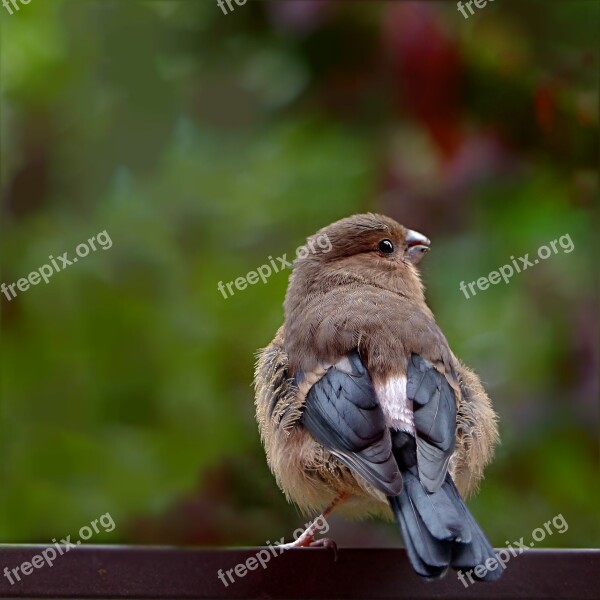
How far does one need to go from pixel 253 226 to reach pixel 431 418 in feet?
6.63

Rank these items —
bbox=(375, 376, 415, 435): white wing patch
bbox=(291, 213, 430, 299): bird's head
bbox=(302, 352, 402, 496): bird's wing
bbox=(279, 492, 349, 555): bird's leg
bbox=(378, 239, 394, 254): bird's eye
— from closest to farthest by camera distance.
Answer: bbox=(302, 352, 402, 496): bird's wing, bbox=(375, 376, 415, 435): white wing patch, bbox=(279, 492, 349, 555): bird's leg, bbox=(291, 213, 430, 299): bird's head, bbox=(378, 239, 394, 254): bird's eye

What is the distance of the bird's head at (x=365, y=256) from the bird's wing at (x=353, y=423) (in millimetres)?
766

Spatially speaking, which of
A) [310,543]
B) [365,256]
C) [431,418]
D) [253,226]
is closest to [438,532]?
[431,418]

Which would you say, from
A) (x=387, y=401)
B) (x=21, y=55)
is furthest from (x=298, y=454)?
(x=21, y=55)

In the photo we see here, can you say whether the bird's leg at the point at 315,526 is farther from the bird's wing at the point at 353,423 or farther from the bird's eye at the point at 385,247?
the bird's eye at the point at 385,247

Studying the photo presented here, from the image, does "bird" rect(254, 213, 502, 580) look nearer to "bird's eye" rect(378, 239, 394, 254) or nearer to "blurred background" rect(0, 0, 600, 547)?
"bird's eye" rect(378, 239, 394, 254)

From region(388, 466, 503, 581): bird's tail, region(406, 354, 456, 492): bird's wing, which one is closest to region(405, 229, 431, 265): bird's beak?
region(406, 354, 456, 492): bird's wing

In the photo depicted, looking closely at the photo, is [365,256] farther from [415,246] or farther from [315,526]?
[315,526]

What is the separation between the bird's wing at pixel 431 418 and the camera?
325 centimetres

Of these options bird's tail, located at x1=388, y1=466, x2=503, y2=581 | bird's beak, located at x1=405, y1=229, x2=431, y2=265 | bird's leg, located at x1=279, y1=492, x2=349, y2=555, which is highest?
bird's beak, located at x1=405, y1=229, x2=431, y2=265

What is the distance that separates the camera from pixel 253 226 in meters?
5.27

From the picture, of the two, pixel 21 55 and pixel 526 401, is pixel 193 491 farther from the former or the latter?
pixel 21 55

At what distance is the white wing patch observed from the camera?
347 centimetres

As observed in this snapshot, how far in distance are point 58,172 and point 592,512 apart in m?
2.87
